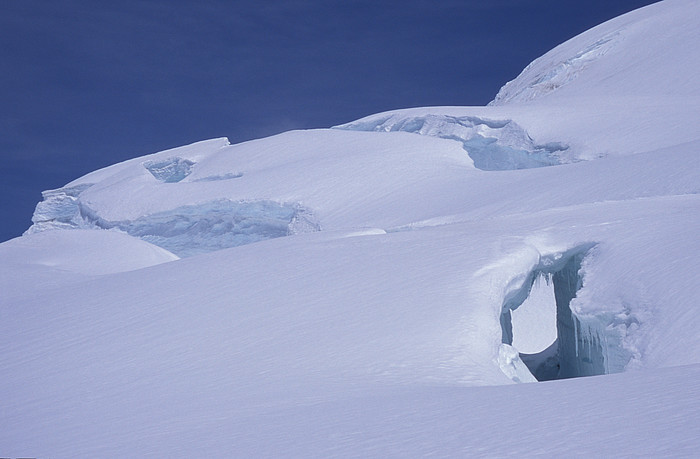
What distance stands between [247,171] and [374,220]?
5700 millimetres

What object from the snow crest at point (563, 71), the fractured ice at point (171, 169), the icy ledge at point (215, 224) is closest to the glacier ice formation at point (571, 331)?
the icy ledge at point (215, 224)

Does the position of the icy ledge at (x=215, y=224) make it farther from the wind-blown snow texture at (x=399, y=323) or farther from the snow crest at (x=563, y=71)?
the snow crest at (x=563, y=71)

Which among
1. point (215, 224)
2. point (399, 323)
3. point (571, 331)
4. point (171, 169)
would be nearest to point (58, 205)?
point (171, 169)

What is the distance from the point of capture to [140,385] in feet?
13.6

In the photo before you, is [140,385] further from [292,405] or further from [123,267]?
[123,267]

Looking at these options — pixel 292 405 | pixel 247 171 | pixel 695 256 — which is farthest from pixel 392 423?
pixel 247 171

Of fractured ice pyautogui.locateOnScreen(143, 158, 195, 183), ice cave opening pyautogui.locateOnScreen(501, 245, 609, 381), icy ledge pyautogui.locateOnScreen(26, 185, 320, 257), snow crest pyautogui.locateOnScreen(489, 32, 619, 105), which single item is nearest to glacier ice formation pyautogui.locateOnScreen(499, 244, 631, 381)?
ice cave opening pyautogui.locateOnScreen(501, 245, 609, 381)

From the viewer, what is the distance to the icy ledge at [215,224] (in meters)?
14.3

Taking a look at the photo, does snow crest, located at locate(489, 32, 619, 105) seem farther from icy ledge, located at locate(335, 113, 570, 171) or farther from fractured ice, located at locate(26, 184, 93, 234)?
fractured ice, located at locate(26, 184, 93, 234)

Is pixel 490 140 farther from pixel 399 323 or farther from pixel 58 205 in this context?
pixel 58 205

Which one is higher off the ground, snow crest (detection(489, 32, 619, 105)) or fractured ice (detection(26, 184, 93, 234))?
snow crest (detection(489, 32, 619, 105))

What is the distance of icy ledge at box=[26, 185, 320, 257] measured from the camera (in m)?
14.3

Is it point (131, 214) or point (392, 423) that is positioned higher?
point (131, 214)

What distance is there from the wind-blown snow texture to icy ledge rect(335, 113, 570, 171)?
0.93 ft
